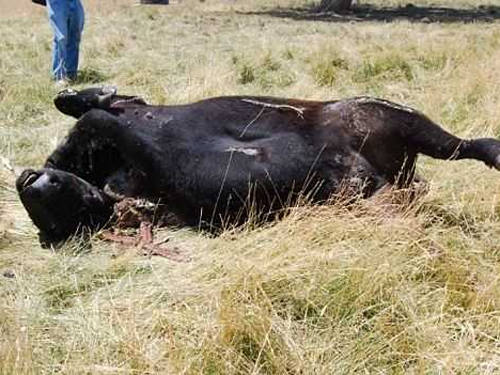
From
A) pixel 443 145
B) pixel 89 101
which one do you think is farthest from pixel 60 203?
pixel 443 145

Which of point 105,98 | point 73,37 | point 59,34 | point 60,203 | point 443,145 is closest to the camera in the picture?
point 60,203

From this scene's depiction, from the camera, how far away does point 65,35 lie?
9047mm

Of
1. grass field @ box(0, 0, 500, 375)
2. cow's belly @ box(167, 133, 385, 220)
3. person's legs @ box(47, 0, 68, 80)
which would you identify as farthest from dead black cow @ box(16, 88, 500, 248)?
person's legs @ box(47, 0, 68, 80)

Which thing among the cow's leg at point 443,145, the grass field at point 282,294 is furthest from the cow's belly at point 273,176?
the cow's leg at point 443,145

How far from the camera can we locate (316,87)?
24.7ft

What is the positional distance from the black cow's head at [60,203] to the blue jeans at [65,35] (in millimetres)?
5378

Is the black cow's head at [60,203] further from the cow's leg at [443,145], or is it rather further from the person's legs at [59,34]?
the person's legs at [59,34]

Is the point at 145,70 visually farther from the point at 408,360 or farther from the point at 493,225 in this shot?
the point at 408,360

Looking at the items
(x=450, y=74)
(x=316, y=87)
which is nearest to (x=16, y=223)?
(x=316, y=87)

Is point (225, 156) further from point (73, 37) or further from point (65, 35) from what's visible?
point (73, 37)

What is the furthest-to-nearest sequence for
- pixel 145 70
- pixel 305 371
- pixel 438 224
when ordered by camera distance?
1. pixel 145 70
2. pixel 438 224
3. pixel 305 371

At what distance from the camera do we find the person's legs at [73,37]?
8.95m

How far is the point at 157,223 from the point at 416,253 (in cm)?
142

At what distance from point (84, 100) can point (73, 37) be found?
17.9ft
